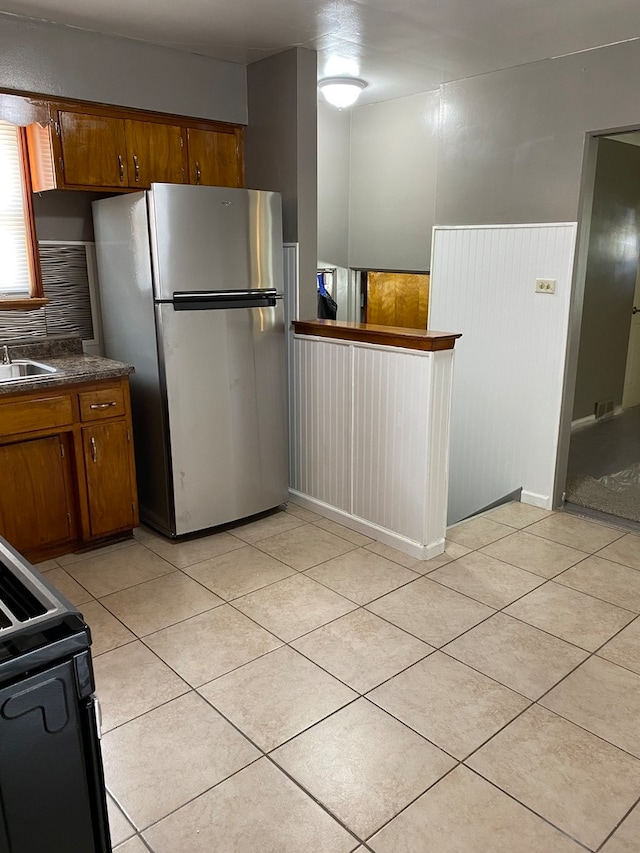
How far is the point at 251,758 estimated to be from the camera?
6.14ft

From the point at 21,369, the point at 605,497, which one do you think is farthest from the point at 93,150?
the point at 605,497

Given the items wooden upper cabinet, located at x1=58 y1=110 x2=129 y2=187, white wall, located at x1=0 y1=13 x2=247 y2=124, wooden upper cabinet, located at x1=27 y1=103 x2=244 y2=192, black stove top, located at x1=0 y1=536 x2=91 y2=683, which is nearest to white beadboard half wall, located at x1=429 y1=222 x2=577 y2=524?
wooden upper cabinet, located at x1=27 y1=103 x2=244 y2=192

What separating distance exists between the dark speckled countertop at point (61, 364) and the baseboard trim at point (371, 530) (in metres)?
1.21

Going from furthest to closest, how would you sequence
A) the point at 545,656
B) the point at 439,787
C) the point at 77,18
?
the point at 77,18, the point at 545,656, the point at 439,787

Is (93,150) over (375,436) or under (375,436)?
over

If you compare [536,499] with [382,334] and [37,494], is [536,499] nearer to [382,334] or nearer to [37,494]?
[382,334]

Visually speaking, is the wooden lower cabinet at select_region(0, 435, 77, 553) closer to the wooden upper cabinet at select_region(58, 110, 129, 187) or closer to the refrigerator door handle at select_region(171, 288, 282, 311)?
the refrigerator door handle at select_region(171, 288, 282, 311)

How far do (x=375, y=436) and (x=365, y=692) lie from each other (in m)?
1.31

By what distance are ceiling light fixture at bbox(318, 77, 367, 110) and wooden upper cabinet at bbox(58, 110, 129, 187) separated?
1265 millimetres

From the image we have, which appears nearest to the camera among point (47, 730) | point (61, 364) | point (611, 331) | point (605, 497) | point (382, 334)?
point (47, 730)

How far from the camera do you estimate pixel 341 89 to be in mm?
3791

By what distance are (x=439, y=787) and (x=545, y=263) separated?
8.59 feet

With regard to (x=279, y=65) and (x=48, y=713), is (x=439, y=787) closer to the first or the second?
(x=48, y=713)

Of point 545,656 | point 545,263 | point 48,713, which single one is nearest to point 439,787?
point 545,656
